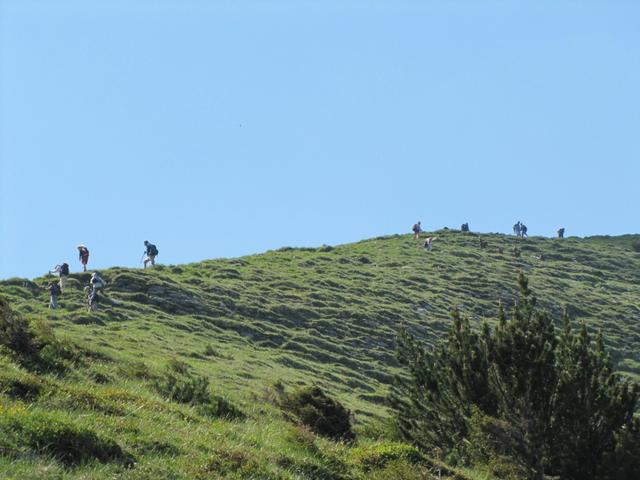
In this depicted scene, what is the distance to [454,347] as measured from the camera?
24.5 metres

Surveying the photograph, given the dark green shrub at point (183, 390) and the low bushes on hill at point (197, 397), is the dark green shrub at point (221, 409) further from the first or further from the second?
the dark green shrub at point (183, 390)

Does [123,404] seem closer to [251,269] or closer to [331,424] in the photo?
[331,424]

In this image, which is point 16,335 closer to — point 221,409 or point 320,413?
point 221,409

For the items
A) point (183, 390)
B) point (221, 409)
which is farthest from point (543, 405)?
point (183, 390)

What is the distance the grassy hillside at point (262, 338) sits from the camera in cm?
1493

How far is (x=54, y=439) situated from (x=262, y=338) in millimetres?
30869

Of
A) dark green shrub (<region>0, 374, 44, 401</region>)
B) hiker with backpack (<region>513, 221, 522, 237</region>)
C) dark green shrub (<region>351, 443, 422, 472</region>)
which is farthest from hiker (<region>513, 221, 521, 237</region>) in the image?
dark green shrub (<region>0, 374, 44, 401</region>)

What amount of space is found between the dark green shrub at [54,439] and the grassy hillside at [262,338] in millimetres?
42

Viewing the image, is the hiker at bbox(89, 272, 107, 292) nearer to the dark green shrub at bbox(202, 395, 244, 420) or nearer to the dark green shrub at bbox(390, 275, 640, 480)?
the dark green shrub at bbox(202, 395, 244, 420)

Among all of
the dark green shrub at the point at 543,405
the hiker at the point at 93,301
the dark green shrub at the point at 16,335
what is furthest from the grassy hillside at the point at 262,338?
the dark green shrub at the point at 543,405

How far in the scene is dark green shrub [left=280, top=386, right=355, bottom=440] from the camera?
2233 centimetres

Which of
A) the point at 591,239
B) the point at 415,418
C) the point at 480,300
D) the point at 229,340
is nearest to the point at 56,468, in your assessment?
the point at 415,418

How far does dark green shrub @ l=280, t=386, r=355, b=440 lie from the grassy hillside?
21.7 inches

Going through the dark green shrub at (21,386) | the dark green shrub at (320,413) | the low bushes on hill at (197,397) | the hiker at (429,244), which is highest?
the hiker at (429,244)
